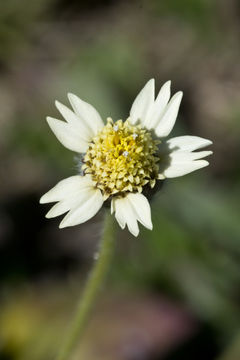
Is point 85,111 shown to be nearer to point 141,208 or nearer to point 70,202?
point 70,202

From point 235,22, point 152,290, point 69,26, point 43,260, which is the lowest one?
point 152,290

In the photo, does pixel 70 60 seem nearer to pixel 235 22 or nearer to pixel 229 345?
pixel 235 22

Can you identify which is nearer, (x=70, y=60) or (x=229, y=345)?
(x=229, y=345)

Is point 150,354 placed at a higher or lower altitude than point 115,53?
lower

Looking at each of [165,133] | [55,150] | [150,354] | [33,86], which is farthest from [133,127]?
[33,86]

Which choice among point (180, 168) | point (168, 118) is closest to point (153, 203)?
point (168, 118)

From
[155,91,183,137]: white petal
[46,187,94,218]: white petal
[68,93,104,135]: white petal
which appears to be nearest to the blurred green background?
[155,91,183,137]: white petal

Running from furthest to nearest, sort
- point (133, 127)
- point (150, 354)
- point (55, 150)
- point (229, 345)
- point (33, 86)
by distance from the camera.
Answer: point (33, 86) → point (55, 150) → point (229, 345) → point (150, 354) → point (133, 127)
